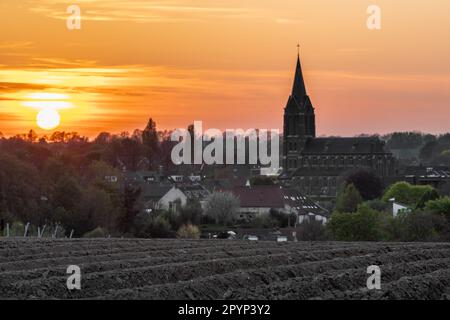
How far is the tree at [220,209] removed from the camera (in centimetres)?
10531

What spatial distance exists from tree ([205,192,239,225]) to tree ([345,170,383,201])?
32.4m

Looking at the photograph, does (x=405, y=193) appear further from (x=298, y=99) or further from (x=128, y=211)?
(x=298, y=99)

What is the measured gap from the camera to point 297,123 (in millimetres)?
179875

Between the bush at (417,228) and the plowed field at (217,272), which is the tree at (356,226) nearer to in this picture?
the bush at (417,228)

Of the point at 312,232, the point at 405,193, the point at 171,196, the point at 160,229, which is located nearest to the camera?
the point at 160,229

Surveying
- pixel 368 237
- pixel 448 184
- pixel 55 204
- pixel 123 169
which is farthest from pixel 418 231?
pixel 123 169

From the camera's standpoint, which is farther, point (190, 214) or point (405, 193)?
point (405, 193)

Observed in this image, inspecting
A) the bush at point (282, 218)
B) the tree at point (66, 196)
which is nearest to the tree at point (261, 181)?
the bush at point (282, 218)

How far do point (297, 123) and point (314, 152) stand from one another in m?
5.44

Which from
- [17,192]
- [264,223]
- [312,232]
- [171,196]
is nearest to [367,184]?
[171,196]

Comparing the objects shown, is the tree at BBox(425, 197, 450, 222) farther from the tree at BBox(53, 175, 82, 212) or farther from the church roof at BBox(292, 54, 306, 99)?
the church roof at BBox(292, 54, 306, 99)
